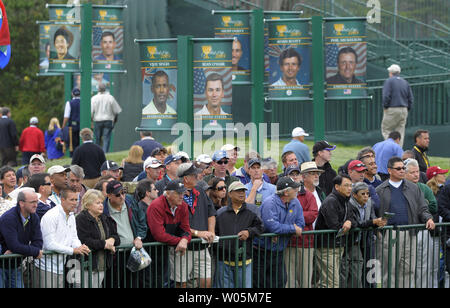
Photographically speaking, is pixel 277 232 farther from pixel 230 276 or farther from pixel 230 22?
pixel 230 22

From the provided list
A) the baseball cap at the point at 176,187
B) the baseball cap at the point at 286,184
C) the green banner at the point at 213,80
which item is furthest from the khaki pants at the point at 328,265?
the green banner at the point at 213,80

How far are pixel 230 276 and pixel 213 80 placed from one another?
233 inches

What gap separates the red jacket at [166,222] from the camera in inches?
425

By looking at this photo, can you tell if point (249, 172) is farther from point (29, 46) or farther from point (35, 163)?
point (29, 46)

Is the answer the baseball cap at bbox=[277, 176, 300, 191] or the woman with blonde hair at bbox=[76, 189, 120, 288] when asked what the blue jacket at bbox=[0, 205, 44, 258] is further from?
the baseball cap at bbox=[277, 176, 300, 191]

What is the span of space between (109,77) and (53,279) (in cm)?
1777

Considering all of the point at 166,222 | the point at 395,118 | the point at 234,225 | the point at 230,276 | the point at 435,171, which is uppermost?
the point at 395,118

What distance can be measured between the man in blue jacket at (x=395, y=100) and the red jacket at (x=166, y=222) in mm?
9472

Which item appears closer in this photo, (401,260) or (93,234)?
(93,234)

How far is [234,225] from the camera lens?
11336 millimetres

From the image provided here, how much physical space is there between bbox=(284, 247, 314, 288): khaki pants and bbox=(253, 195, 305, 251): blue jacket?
0.56ft

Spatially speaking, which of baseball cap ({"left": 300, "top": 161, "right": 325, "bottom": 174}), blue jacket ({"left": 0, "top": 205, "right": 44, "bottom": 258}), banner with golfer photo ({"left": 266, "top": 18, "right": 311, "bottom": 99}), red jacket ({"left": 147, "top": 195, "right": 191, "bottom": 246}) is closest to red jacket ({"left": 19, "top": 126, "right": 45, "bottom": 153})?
banner with golfer photo ({"left": 266, "top": 18, "right": 311, "bottom": 99})

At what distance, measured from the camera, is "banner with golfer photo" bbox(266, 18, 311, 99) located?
18.0 metres

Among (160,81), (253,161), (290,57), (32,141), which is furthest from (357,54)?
(32,141)
